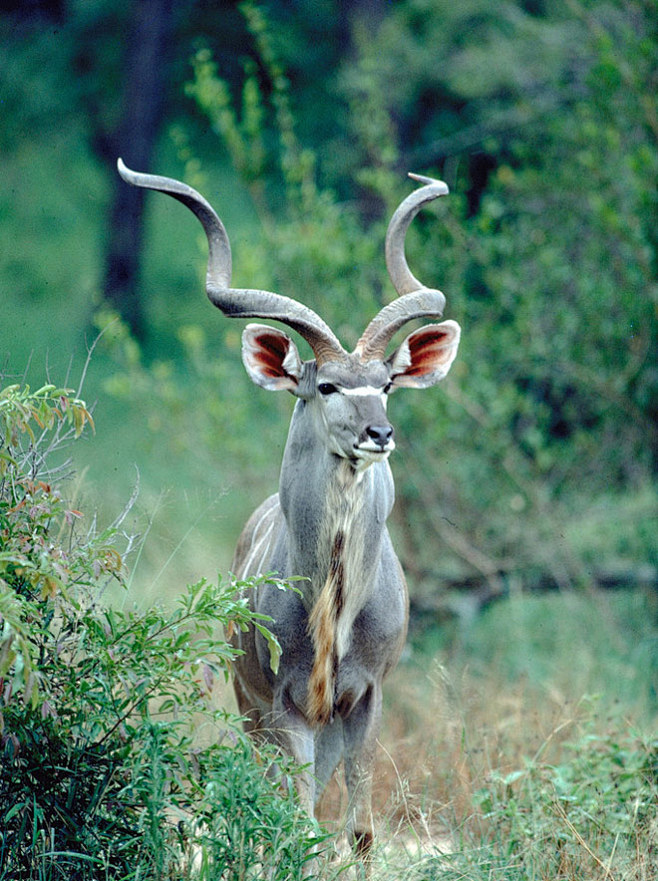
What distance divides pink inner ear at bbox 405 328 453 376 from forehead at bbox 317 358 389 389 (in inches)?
12.0

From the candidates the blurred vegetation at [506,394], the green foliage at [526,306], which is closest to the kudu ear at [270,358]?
the blurred vegetation at [506,394]

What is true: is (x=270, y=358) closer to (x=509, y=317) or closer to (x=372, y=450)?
(x=372, y=450)

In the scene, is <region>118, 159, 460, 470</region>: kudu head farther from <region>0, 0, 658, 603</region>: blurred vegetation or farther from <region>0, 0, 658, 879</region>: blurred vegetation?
<region>0, 0, 658, 603</region>: blurred vegetation

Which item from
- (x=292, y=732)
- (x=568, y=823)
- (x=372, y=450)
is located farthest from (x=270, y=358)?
(x=568, y=823)

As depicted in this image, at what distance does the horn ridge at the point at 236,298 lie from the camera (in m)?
4.10

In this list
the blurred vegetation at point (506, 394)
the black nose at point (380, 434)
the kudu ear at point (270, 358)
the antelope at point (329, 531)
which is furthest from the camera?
the blurred vegetation at point (506, 394)

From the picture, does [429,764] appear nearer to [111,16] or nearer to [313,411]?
[313,411]

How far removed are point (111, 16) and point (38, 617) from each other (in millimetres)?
18853

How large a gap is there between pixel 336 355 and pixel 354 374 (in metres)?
0.12

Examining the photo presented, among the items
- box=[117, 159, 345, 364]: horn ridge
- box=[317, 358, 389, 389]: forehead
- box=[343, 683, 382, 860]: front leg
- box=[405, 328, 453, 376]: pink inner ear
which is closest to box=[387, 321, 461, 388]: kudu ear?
box=[405, 328, 453, 376]: pink inner ear

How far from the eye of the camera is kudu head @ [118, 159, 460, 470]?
12.8 ft

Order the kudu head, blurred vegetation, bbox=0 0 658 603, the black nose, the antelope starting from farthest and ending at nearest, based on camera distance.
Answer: blurred vegetation, bbox=0 0 658 603 < the antelope < the kudu head < the black nose

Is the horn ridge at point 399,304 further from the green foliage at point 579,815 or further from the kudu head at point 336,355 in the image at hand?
the green foliage at point 579,815

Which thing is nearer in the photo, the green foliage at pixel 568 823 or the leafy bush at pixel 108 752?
Answer: the leafy bush at pixel 108 752
